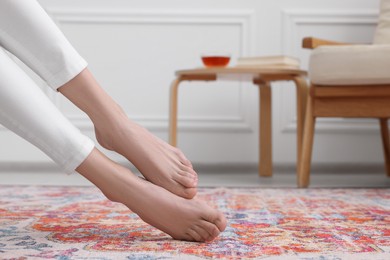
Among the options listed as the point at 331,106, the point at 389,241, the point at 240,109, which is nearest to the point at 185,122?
the point at 240,109

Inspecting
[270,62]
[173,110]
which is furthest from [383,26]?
[173,110]

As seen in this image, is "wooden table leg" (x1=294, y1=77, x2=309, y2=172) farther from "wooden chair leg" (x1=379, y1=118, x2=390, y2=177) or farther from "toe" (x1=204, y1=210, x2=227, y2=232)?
"toe" (x1=204, y1=210, x2=227, y2=232)

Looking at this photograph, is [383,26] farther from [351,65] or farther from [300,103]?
[351,65]

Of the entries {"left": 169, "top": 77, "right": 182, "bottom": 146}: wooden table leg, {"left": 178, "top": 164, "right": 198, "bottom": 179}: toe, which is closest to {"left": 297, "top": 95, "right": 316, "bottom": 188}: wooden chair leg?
{"left": 169, "top": 77, "right": 182, "bottom": 146}: wooden table leg

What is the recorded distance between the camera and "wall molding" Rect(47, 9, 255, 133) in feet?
10.8

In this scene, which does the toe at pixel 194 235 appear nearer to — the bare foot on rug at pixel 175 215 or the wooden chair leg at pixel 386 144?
the bare foot on rug at pixel 175 215

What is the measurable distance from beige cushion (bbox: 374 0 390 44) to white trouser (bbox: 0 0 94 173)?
2.20 meters

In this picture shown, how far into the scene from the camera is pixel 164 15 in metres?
3.31

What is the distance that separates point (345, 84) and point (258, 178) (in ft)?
2.40

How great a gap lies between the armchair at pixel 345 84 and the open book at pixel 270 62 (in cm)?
13

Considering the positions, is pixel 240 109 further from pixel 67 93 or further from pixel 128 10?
pixel 67 93

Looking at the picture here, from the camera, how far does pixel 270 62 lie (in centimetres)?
270

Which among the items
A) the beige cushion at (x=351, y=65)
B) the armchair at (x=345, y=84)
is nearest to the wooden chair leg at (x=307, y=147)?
the armchair at (x=345, y=84)

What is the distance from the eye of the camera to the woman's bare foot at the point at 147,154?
1144mm
